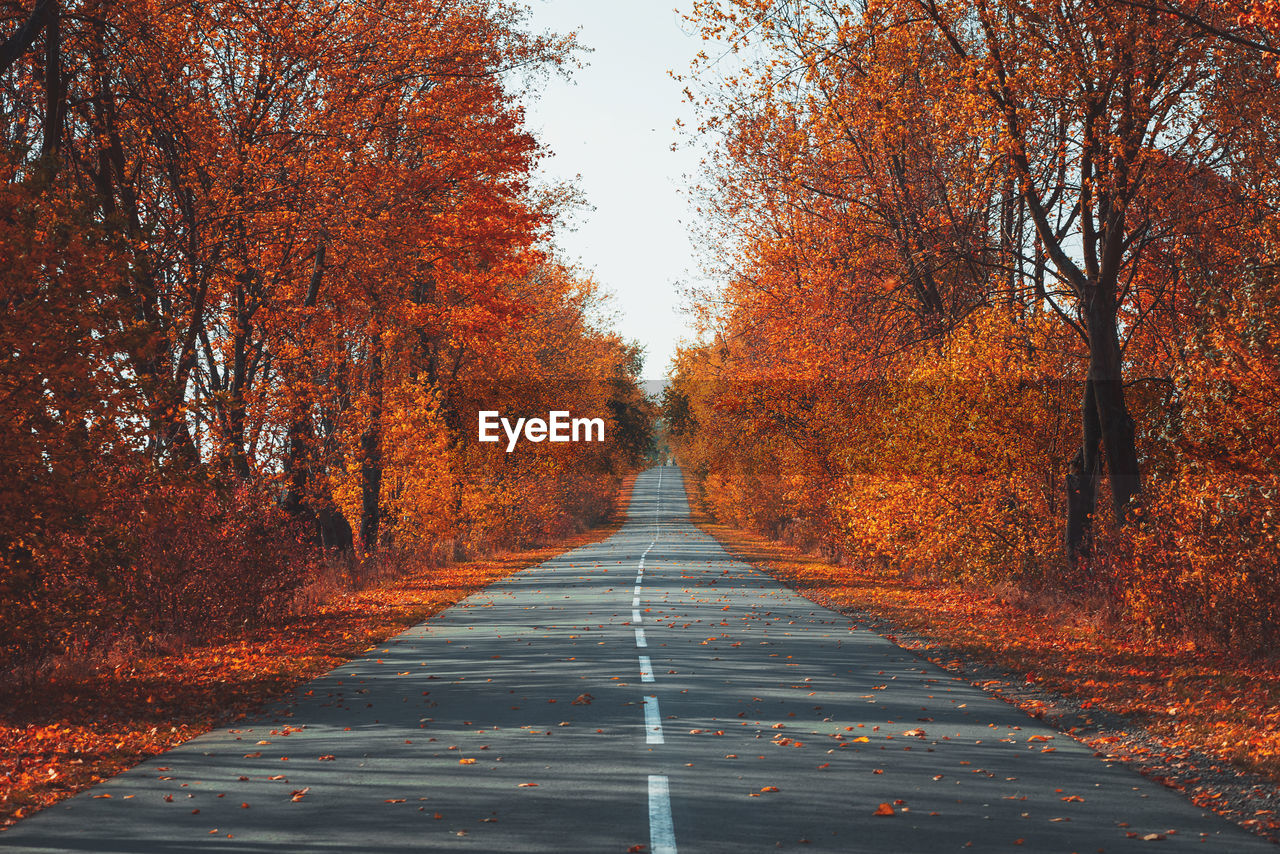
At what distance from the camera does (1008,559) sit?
858 inches

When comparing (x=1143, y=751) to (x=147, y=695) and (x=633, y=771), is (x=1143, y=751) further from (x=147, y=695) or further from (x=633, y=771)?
(x=147, y=695)

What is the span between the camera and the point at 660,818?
704 cm

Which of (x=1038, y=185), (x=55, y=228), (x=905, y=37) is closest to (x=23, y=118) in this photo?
(x=55, y=228)

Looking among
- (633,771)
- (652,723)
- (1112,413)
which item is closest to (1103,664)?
(1112,413)

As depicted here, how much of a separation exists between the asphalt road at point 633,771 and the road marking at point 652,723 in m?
0.02

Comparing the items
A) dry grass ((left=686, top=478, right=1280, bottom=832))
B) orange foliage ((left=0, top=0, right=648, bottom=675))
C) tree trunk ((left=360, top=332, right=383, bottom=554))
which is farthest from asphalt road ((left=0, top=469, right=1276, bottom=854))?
tree trunk ((left=360, top=332, right=383, bottom=554))

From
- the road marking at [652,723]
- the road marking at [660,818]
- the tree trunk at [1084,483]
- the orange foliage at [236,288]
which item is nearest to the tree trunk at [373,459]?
the orange foliage at [236,288]

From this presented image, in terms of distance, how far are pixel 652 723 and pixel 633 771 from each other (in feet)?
6.00

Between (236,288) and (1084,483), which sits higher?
(236,288)

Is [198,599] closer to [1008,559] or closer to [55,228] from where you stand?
[55,228]

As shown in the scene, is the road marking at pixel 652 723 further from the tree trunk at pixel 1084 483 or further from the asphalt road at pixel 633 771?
the tree trunk at pixel 1084 483

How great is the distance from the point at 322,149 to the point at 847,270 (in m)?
11.9

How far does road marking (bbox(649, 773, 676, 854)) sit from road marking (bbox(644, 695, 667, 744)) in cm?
125

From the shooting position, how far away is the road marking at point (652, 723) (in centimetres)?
947
